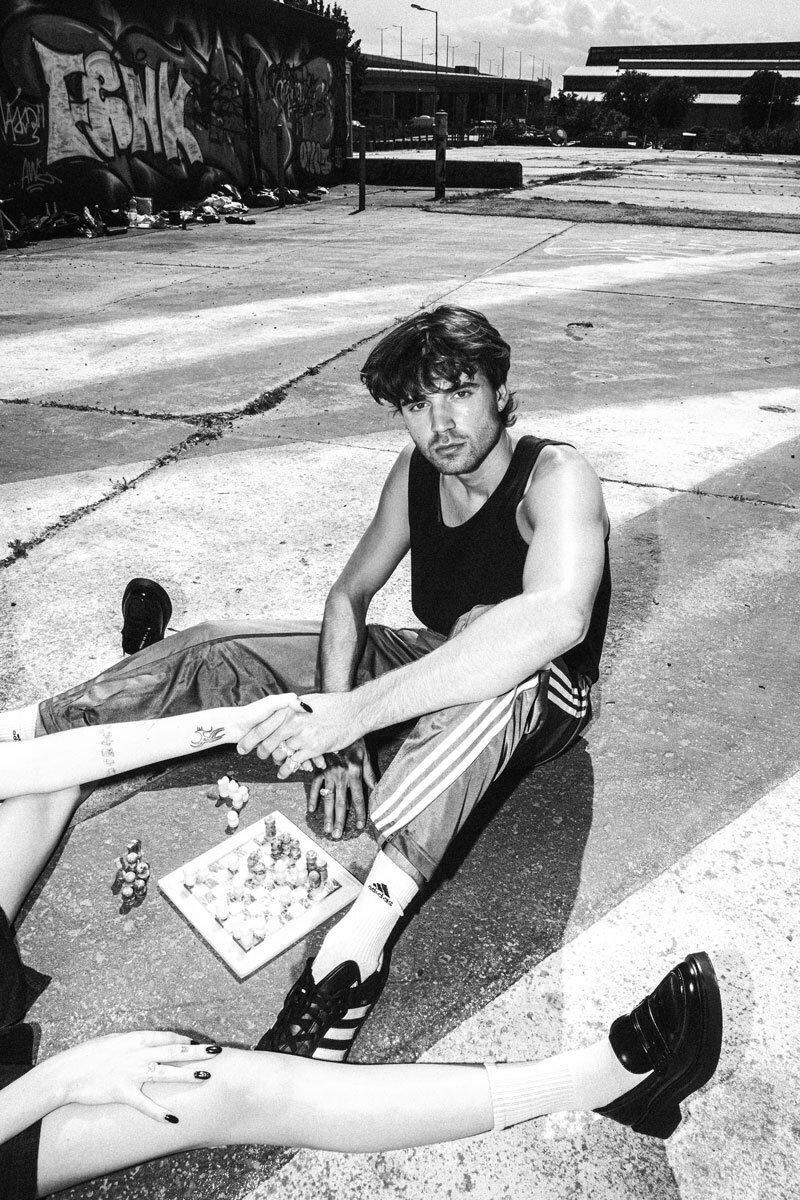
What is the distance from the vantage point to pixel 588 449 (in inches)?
186

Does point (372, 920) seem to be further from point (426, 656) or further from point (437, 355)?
point (437, 355)

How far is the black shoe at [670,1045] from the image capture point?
1.46 m

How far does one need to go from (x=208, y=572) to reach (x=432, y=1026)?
7.31 feet

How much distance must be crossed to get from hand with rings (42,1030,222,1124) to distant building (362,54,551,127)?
63.0m

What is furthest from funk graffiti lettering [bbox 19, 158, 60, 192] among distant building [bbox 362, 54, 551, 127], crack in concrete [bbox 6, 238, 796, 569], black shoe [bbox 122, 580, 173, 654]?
distant building [bbox 362, 54, 551, 127]

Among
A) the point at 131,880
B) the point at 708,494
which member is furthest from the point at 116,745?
the point at 708,494

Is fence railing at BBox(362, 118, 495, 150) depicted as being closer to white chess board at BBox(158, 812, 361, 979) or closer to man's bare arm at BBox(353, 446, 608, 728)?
man's bare arm at BBox(353, 446, 608, 728)

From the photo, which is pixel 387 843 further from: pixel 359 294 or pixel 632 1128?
pixel 359 294

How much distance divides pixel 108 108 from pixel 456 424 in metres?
14.7

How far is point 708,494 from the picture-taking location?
167 inches

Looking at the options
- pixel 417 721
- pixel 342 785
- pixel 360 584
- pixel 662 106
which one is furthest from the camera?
pixel 662 106

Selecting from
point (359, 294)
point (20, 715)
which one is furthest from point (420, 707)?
point (359, 294)

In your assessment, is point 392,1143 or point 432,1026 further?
point 432,1026

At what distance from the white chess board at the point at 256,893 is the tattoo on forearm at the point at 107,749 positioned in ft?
1.12
